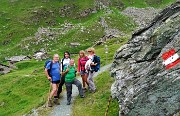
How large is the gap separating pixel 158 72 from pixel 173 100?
5.70ft

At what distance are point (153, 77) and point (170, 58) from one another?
1359 millimetres

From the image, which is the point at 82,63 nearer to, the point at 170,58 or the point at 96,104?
the point at 96,104

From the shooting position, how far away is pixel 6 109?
1722 inches

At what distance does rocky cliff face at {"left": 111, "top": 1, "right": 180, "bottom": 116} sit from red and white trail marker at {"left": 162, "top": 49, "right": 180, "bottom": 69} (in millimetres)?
181

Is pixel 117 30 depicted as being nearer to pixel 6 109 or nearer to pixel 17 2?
pixel 17 2

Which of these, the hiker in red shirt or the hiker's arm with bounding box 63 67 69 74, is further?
the hiker in red shirt

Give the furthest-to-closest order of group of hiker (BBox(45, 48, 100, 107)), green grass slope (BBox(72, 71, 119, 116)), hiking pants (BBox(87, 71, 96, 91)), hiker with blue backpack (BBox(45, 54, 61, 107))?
hiking pants (BBox(87, 71, 96, 91))
group of hiker (BBox(45, 48, 100, 107))
hiker with blue backpack (BBox(45, 54, 61, 107))
green grass slope (BBox(72, 71, 119, 116))

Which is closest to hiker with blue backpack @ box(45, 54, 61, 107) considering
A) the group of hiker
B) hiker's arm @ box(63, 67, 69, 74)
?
the group of hiker

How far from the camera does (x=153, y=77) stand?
20.0 meters

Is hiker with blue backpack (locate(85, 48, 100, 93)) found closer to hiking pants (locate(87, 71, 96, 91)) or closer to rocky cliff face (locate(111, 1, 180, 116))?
hiking pants (locate(87, 71, 96, 91))

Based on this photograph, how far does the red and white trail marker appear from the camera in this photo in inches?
761

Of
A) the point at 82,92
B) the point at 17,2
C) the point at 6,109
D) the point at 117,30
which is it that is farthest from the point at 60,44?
the point at 82,92

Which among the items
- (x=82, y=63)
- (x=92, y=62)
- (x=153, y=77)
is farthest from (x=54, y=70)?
(x=153, y=77)

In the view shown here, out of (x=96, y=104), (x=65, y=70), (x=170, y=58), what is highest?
(x=170, y=58)
